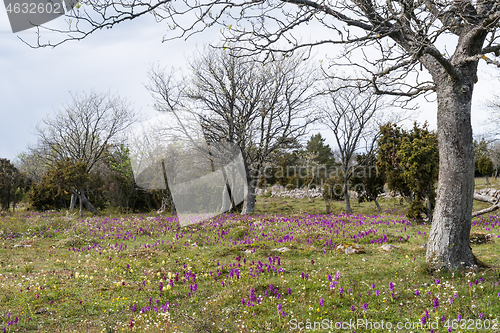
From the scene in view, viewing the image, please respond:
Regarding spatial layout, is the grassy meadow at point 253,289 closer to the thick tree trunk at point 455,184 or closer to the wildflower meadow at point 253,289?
the wildflower meadow at point 253,289

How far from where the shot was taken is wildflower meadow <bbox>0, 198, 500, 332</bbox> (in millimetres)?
4539

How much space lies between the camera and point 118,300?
19.4 feet

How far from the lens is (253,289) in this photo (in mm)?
5523

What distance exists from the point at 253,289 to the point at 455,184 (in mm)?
4648

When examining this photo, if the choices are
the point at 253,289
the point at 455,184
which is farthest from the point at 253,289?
the point at 455,184

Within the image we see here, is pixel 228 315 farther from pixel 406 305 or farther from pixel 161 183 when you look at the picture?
pixel 161 183

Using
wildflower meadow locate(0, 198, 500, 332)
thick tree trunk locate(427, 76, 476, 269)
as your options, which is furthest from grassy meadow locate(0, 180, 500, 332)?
thick tree trunk locate(427, 76, 476, 269)

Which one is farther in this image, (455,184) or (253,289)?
(455,184)

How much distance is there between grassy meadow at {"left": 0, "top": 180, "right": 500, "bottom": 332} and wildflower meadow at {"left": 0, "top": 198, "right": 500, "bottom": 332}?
0.02 metres

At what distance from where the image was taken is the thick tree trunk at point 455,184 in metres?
6.13

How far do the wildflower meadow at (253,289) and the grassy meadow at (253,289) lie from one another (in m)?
0.02

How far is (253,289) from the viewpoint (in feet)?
18.1

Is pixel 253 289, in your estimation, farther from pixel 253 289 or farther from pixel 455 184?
pixel 455 184

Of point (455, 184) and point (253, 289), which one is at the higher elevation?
point (455, 184)
